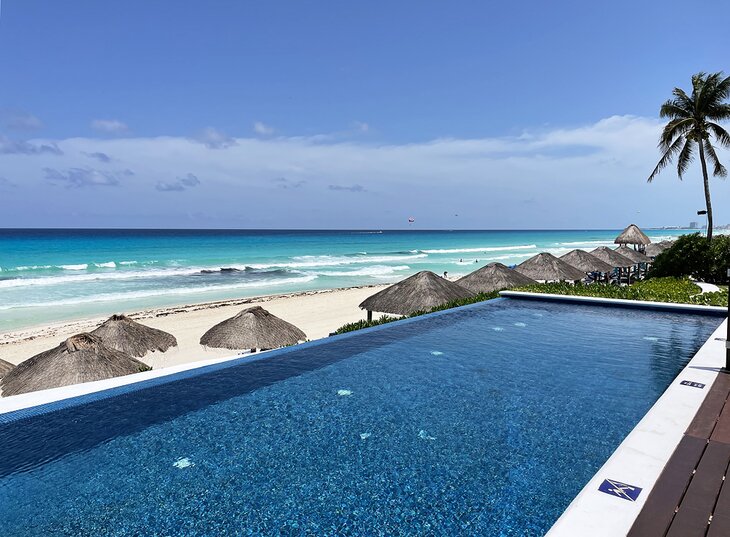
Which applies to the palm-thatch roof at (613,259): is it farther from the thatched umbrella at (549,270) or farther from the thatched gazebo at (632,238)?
the thatched gazebo at (632,238)

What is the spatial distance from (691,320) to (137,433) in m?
12.9

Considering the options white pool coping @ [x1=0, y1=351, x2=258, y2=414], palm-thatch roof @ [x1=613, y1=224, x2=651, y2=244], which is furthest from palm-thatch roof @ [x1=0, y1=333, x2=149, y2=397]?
palm-thatch roof @ [x1=613, y1=224, x2=651, y2=244]

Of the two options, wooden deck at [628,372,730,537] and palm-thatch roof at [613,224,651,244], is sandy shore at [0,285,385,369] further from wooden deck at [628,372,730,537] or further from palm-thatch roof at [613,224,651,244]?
palm-thatch roof at [613,224,651,244]

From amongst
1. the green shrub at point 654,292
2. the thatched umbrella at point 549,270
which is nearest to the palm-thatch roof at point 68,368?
the green shrub at point 654,292

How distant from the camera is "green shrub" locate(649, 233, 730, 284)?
17.3 m

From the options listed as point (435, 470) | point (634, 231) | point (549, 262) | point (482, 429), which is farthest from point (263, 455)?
point (634, 231)

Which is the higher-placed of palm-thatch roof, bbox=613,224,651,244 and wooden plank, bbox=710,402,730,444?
palm-thatch roof, bbox=613,224,651,244

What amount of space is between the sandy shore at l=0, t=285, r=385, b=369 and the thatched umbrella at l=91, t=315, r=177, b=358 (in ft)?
2.42

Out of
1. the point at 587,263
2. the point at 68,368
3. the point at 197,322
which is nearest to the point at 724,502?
the point at 68,368

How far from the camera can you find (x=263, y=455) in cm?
517

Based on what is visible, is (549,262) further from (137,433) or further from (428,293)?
(137,433)

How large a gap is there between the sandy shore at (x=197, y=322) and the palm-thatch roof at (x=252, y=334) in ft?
8.24

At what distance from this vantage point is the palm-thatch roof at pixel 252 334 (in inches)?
437

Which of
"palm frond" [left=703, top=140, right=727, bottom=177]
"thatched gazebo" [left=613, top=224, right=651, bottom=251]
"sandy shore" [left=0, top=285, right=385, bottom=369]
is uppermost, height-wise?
"palm frond" [left=703, top=140, right=727, bottom=177]
